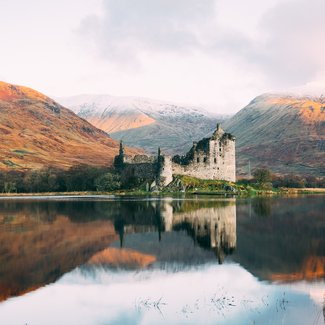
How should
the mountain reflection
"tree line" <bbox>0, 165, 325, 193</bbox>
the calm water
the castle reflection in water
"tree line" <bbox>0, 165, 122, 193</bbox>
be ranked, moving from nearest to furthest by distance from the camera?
the calm water < the mountain reflection < the castle reflection in water < "tree line" <bbox>0, 165, 325, 193</bbox> < "tree line" <bbox>0, 165, 122, 193</bbox>

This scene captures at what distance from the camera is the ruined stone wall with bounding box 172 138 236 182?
9106cm

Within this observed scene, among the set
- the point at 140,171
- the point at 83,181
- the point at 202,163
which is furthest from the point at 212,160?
the point at 83,181

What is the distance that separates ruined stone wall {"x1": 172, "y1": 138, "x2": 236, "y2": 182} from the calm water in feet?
177

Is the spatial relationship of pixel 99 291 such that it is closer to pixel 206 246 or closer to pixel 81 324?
pixel 81 324

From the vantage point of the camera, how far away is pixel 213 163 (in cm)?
9131

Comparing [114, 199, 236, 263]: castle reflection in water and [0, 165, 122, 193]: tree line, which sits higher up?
[0, 165, 122, 193]: tree line

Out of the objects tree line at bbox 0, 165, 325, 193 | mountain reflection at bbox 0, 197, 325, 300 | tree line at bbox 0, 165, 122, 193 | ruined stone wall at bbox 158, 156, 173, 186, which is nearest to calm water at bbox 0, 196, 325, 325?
mountain reflection at bbox 0, 197, 325, 300

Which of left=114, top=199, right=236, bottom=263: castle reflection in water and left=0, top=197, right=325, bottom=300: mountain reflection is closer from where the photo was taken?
left=0, top=197, right=325, bottom=300: mountain reflection

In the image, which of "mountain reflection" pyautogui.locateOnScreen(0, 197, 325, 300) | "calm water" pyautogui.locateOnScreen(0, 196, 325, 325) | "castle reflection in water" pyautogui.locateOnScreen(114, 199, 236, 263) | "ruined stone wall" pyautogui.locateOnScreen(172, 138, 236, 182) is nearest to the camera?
"calm water" pyautogui.locateOnScreen(0, 196, 325, 325)

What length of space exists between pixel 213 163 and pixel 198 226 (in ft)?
183

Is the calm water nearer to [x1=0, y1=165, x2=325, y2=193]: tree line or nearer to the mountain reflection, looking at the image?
the mountain reflection

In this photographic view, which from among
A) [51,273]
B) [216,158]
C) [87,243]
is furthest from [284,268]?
[216,158]

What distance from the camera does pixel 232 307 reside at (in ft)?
52.6

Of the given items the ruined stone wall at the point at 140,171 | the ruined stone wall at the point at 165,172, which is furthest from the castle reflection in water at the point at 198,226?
the ruined stone wall at the point at 140,171
